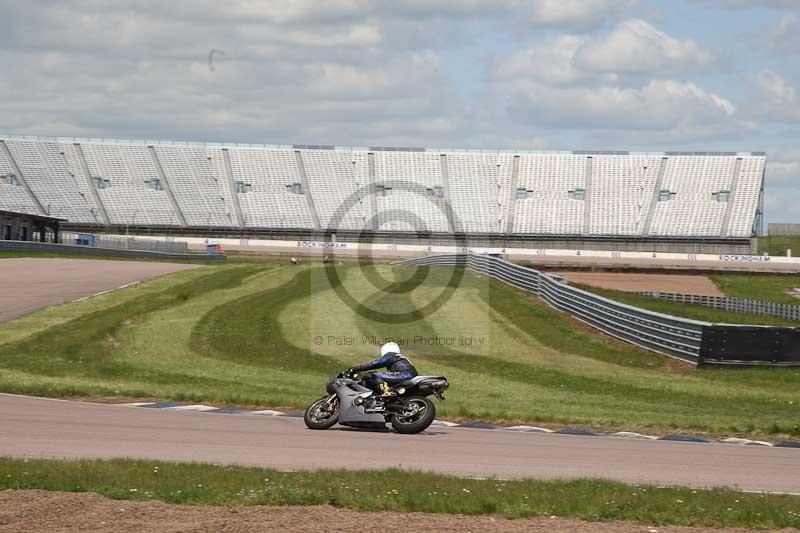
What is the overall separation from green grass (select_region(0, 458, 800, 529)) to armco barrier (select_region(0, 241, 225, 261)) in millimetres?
53671

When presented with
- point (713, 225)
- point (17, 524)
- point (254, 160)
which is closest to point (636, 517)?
point (17, 524)

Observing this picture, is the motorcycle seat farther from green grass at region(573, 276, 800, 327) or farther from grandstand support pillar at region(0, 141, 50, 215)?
grandstand support pillar at region(0, 141, 50, 215)

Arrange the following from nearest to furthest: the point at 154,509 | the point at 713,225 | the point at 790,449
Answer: the point at 154,509 → the point at 790,449 → the point at 713,225

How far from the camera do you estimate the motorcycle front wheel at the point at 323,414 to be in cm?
1595

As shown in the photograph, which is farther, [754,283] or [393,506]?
[754,283]

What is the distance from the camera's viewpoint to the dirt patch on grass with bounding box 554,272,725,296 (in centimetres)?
6122

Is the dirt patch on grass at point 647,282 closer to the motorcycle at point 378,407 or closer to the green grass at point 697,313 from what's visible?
the green grass at point 697,313

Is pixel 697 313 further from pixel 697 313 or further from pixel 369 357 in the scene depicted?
pixel 369 357

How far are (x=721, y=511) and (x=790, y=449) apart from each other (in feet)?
20.2

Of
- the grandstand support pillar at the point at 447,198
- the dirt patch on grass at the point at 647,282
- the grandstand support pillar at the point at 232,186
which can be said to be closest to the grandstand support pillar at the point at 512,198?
the grandstand support pillar at the point at 447,198

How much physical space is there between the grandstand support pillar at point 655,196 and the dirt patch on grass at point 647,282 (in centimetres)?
2685

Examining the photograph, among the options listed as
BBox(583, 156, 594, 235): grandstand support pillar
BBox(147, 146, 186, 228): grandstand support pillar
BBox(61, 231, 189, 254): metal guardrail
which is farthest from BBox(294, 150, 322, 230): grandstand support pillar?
BBox(61, 231, 189, 254): metal guardrail

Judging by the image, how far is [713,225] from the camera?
328ft

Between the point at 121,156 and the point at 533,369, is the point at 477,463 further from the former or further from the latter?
the point at 121,156
